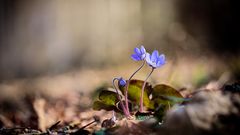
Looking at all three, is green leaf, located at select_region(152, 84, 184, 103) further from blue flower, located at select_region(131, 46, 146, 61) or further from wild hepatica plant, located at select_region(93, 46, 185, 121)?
blue flower, located at select_region(131, 46, 146, 61)

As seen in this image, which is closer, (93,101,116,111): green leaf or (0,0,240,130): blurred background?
(93,101,116,111): green leaf

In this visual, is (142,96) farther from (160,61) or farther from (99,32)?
(99,32)

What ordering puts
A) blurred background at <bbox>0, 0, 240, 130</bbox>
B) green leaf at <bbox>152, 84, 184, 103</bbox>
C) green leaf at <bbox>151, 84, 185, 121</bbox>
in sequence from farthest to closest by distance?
blurred background at <bbox>0, 0, 240, 130</bbox> < green leaf at <bbox>152, 84, 184, 103</bbox> < green leaf at <bbox>151, 84, 185, 121</bbox>

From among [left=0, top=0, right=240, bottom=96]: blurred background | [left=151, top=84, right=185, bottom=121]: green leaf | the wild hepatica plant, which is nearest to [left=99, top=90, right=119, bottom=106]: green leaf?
the wild hepatica plant

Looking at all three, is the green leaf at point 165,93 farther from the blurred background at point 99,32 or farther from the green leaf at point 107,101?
the blurred background at point 99,32

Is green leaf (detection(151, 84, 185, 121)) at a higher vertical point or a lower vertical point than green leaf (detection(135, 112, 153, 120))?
higher

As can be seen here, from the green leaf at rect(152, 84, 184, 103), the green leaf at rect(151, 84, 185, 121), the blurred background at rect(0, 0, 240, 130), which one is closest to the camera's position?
the green leaf at rect(151, 84, 185, 121)

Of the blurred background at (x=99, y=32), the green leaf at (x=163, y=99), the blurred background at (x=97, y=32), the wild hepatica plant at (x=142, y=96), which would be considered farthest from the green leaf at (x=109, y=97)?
the blurred background at (x=97, y=32)
